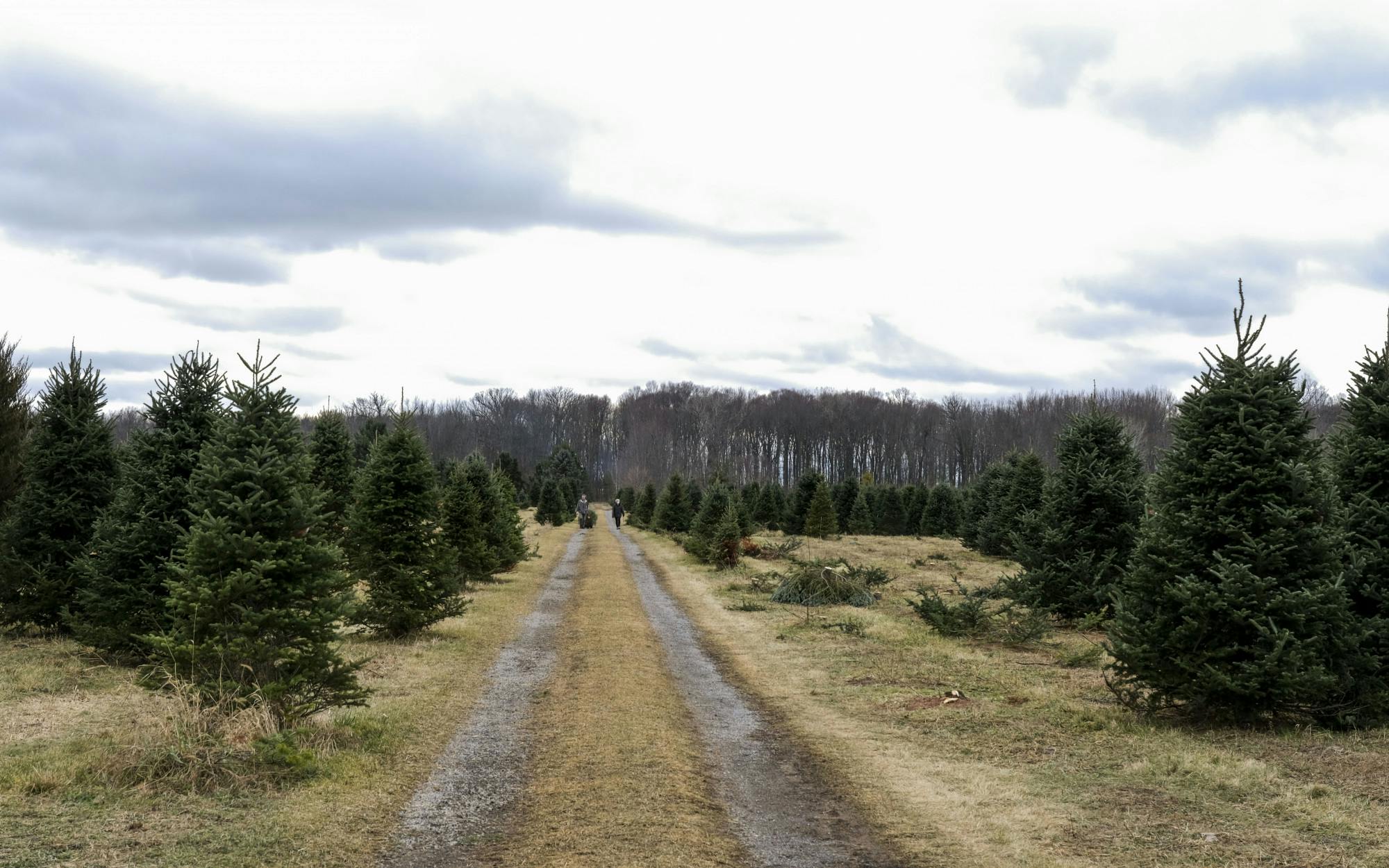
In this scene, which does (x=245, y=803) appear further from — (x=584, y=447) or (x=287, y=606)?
(x=584, y=447)

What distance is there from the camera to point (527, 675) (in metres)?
14.9

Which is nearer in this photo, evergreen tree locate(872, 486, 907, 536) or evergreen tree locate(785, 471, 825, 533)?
evergreen tree locate(785, 471, 825, 533)

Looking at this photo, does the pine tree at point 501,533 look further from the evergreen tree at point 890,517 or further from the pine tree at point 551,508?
the evergreen tree at point 890,517

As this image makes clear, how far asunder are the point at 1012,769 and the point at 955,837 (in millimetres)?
2394

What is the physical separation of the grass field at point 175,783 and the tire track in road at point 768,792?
9.30 ft

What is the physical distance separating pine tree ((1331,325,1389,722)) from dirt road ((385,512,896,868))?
6478mm

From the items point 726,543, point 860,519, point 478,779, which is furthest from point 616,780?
point 860,519

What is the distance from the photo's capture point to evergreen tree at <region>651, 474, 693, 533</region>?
178ft

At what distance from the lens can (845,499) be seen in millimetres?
63406

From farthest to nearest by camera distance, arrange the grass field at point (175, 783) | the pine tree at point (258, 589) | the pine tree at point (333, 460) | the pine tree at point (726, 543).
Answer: the pine tree at point (726, 543)
the pine tree at point (333, 460)
the pine tree at point (258, 589)
the grass field at point (175, 783)

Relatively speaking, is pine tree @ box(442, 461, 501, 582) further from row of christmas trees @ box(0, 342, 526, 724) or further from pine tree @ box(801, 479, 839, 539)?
pine tree @ box(801, 479, 839, 539)

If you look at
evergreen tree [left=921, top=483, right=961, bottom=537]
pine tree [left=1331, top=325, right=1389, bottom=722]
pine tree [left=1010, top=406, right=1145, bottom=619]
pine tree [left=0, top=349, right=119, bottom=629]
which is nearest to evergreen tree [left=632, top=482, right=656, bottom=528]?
evergreen tree [left=921, top=483, right=961, bottom=537]

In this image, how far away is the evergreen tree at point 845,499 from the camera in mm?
62375

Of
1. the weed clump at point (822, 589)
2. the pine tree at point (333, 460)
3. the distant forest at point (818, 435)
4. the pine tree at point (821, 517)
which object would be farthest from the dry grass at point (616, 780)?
the distant forest at point (818, 435)
